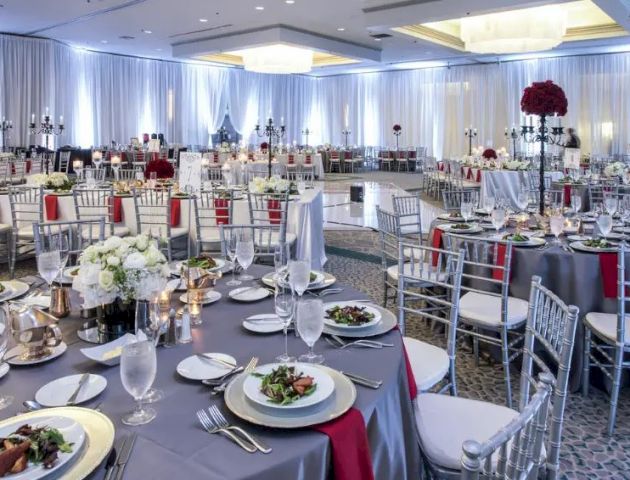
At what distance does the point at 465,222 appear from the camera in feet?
14.8

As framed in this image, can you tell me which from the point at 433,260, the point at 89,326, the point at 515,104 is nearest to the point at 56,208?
the point at 433,260

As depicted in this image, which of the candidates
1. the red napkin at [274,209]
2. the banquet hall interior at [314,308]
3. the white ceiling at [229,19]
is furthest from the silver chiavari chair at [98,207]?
the white ceiling at [229,19]

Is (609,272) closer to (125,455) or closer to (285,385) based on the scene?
(285,385)

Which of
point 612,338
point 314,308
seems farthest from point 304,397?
point 612,338

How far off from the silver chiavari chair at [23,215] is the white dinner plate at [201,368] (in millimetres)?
4482

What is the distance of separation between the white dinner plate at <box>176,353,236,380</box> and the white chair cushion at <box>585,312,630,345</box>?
2211mm

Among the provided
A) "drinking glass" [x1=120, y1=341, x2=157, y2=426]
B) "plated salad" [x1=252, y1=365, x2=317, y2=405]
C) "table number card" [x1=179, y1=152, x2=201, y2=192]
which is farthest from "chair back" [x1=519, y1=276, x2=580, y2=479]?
"table number card" [x1=179, y1=152, x2=201, y2=192]

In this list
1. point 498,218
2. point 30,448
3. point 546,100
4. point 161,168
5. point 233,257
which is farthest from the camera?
point 161,168

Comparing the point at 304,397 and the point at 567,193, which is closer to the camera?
the point at 304,397

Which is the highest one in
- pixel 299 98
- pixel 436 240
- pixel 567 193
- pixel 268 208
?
pixel 299 98

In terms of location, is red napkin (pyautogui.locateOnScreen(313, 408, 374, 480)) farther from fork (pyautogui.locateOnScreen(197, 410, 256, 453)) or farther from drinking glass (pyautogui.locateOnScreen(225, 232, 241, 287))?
drinking glass (pyautogui.locateOnScreen(225, 232, 241, 287))

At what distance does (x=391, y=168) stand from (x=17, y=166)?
535 inches

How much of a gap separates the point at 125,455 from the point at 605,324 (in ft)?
9.14

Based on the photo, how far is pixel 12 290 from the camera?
94.2 inches
